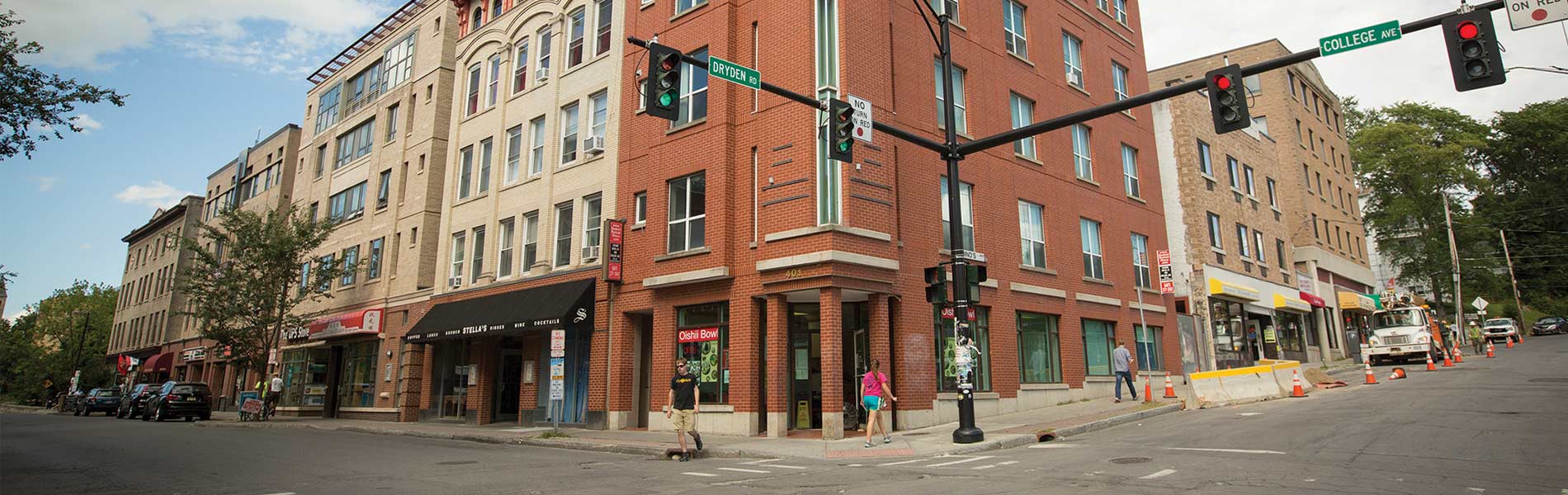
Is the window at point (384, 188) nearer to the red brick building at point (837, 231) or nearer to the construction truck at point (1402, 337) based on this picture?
the red brick building at point (837, 231)

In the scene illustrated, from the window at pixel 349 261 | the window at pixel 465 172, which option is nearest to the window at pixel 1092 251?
the window at pixel 465 172

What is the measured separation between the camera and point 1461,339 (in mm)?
45281

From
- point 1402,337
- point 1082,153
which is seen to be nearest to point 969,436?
point 1082,153

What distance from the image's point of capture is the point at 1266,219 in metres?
35.0

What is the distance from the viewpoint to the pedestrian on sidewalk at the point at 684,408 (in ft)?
43.9

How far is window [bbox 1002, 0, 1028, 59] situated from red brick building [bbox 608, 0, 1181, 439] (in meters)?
0.08

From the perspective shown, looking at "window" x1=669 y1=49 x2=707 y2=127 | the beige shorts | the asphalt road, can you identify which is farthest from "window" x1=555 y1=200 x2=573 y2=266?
the beige shorts

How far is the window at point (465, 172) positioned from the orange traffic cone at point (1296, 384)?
25.9m

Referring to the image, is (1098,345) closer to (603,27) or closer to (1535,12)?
(1535,12)

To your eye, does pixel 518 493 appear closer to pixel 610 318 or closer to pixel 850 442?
pixel 850 442

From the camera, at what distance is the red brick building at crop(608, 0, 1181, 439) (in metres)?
16.9

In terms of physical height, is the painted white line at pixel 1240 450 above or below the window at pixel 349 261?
below

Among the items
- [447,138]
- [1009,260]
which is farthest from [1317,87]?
[447,138]

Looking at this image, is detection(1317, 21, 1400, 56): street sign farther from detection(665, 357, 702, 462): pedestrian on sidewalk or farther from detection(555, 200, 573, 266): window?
detection(555, 200, 573, 266): window
